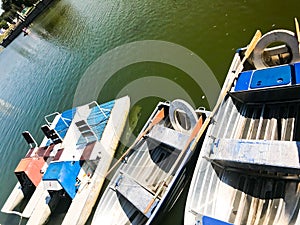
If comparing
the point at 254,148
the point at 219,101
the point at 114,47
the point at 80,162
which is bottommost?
the point at 80,162

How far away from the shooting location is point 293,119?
7633 mm

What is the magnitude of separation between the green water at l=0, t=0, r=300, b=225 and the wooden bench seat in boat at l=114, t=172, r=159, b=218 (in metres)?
1.09

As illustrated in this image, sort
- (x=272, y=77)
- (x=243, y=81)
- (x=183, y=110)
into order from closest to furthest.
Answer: (x=272, y=77), (x=243, y=81), (x=183, y=110)

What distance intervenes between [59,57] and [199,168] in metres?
21.0

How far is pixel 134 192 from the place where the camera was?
8.38 m

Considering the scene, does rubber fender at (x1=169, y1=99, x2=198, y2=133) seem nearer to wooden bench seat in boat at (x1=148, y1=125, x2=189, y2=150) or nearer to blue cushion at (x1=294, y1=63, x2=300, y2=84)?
wooden bench seat in boat at (x1=148, y1=125, x2=189, y2=150)

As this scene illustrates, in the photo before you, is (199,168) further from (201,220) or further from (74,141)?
(74,141)

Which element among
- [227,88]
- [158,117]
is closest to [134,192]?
[158,117]

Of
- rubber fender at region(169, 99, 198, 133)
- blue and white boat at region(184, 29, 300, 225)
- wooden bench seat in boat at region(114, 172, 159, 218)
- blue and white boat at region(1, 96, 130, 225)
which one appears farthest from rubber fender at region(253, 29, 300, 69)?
blue and white boat at region(1, 96, 130, 225)

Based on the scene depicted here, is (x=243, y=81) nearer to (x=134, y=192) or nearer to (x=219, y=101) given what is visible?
(x=219, y=101)

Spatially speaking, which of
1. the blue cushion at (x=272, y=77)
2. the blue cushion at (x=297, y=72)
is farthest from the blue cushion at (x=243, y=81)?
the blue cushion at (x=297, y=72)

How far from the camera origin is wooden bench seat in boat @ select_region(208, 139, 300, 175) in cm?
602

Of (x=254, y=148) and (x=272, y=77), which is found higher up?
(x=272, y=77)

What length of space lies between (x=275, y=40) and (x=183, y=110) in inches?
134
